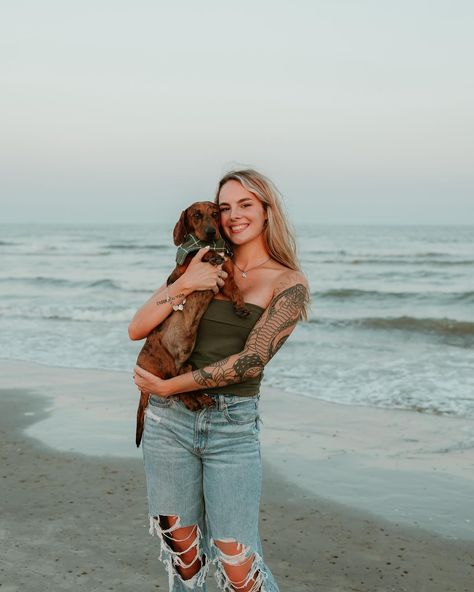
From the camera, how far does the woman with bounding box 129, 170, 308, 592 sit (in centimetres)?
271

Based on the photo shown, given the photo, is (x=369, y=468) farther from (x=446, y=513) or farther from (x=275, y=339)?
(x=275, y=339)

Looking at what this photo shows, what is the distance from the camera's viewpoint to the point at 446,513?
479 centimetres

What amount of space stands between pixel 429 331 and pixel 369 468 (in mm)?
9611

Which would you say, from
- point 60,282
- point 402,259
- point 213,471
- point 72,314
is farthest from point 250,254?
point 402,259

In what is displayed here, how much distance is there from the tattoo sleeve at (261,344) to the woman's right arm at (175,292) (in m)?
0.29

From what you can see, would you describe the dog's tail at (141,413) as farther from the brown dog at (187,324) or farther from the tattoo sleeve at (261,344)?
the tattoo sleeve at (261,344)

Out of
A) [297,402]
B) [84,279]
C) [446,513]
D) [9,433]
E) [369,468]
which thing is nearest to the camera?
[446,513]

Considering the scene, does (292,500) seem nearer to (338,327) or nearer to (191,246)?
(191,246)

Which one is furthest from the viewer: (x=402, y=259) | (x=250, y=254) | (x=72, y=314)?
(x=402, y=259)

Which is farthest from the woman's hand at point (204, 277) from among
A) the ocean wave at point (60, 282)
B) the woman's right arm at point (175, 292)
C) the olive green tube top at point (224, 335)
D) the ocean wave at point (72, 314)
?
the ocean wave at point (60, 282)

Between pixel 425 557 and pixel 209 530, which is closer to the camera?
pixel 209 530

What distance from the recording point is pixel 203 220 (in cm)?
332

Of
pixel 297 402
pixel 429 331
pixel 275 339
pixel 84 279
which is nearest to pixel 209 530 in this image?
pixel 275 339

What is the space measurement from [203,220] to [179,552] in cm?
141
